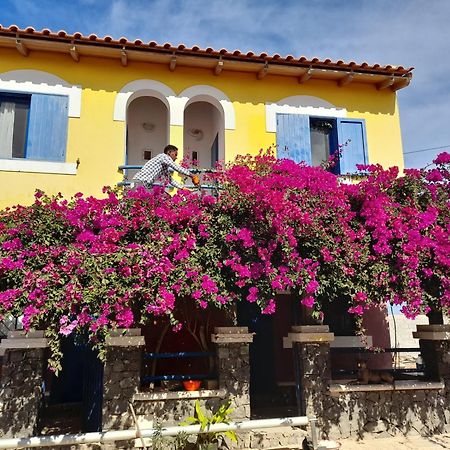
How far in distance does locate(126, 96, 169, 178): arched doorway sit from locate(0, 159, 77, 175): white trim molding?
2.50 meters

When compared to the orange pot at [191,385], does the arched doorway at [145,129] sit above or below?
above

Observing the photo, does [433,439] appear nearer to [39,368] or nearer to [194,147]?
[39,368]

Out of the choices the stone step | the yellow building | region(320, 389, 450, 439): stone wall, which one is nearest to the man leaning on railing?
the yellow building

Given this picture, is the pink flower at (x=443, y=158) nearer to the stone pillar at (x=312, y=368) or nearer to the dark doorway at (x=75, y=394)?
the stone pillar at (x=312, y=368)

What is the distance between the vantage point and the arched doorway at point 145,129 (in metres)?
11.2

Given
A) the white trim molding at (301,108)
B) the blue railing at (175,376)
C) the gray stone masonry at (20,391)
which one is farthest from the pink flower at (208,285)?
the white trim molding at (301,108)

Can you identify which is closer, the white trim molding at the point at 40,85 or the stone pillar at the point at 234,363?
the stone pillar at the point at 234,363

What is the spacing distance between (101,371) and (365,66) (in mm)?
8081

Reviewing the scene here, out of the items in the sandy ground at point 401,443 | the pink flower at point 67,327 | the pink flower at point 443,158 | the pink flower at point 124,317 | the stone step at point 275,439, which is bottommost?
the sandy ground at point 401,443

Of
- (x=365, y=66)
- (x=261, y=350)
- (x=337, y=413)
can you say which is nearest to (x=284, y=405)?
(x=261, y=350)

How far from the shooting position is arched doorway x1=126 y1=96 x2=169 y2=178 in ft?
36.6

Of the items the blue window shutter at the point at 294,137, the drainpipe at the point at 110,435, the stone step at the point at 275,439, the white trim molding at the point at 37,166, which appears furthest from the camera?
the blue window shutter at the point at 294,137

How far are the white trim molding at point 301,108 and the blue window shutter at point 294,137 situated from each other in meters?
0.13

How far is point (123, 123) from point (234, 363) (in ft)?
17.2
